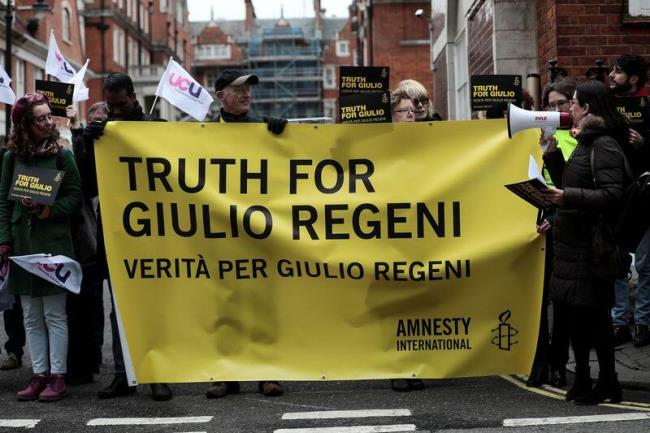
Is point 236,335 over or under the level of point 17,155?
under

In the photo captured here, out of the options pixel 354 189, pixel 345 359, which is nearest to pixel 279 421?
pixel 345 359

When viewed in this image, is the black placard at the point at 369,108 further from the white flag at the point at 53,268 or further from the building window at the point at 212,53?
the building window at the point at 212,53

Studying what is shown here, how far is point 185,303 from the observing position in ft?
21.7

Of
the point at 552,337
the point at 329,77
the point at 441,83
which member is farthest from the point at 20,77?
the point at 329,77

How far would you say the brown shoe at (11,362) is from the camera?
8.34m

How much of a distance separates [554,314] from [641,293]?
6.49ft

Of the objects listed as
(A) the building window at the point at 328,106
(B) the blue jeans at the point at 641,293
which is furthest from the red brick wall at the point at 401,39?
(A) the building window at the point at 328,106

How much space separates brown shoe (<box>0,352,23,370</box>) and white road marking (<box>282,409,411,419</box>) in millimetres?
3154

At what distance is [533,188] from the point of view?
5.80 m

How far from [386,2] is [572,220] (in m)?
31.0

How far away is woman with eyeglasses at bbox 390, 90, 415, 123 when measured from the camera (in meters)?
7.39

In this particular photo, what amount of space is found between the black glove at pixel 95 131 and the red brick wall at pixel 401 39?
97.0ft

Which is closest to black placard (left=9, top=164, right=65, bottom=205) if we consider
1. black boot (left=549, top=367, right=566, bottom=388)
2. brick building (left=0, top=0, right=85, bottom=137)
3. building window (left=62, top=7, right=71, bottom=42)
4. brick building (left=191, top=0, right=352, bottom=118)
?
black boot (left=549, top=367, right=566, bottom=388)

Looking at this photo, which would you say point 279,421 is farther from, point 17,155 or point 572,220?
point 17,155
